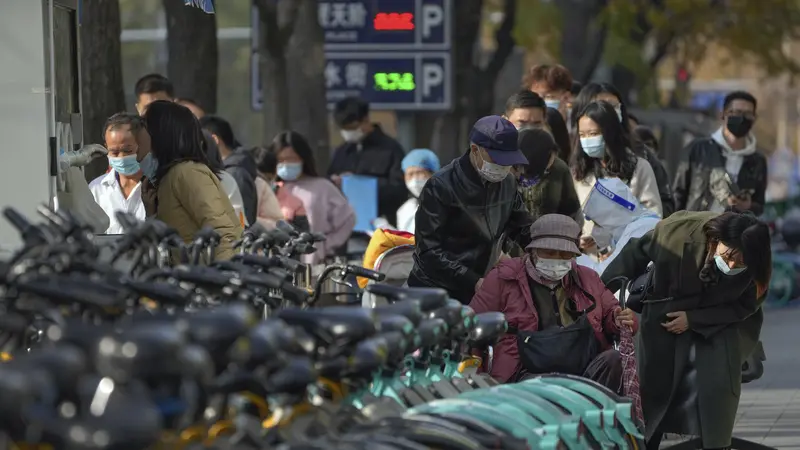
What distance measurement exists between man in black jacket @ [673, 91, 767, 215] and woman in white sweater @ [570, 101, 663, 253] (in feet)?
8.21

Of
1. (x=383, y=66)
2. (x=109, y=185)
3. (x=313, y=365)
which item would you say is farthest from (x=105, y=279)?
(x=383, y=66)

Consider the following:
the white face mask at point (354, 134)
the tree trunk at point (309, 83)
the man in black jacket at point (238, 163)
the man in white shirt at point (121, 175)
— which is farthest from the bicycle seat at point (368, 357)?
the tree trunk at point (309, 83)

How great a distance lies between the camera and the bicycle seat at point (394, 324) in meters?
5.84

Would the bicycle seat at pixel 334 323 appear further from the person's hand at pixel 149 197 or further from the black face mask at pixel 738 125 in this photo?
the black face mask at pixel 738 125

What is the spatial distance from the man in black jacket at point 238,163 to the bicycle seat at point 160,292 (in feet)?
24.1

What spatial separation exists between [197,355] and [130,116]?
18.3 ft

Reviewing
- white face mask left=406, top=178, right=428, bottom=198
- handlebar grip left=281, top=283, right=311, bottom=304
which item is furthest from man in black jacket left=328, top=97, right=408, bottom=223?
handlebar grip left=281, top=283, right=311, bottom=304

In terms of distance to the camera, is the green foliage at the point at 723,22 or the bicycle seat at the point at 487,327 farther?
the green foliage at the point at 723,22

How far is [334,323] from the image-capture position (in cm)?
549

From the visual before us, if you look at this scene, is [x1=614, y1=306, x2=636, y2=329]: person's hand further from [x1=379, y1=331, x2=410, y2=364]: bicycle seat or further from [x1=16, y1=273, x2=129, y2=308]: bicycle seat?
[x1=16, y1=273, x2=129, y2=308]: bicycle seat

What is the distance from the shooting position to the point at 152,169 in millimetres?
9578

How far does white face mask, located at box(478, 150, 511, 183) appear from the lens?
9469 millimetres

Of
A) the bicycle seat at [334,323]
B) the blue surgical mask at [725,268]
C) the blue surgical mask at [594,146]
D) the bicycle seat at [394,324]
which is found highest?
the bicycle seat at [334,323]

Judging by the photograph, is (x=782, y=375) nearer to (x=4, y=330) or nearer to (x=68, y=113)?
(x=68, y=113)
